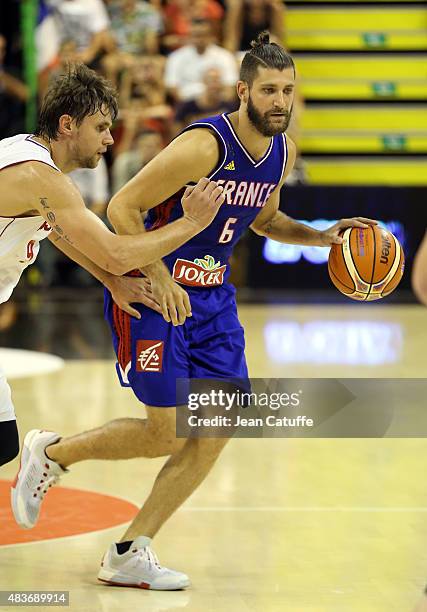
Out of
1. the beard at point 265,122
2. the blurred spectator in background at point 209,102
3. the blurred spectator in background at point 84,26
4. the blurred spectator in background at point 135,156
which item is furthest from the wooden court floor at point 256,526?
the blurred spectator in background at point 84,26

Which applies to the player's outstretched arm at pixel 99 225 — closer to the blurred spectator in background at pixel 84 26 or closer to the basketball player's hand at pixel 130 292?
the basketball player's hand at pixel 130 292

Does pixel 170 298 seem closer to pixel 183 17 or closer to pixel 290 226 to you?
pixel 290 226

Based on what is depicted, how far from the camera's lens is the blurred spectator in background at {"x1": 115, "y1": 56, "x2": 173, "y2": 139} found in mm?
14164

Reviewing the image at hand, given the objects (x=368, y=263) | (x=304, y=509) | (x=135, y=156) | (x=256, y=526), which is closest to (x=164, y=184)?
(x=368, y=263)

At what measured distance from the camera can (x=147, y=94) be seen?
47.0 ft

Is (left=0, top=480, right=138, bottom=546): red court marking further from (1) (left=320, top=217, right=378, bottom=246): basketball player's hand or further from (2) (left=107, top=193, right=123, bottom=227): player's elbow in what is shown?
(1) (left=320, top=217, right=378, bottom=246): basketball player's hand

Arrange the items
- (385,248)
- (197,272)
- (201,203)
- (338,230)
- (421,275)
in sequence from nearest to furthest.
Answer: (421,275), (201,203), (197,272), (385,248), (338,230)

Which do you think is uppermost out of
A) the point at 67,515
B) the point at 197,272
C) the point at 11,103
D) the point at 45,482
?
the point at 11,103

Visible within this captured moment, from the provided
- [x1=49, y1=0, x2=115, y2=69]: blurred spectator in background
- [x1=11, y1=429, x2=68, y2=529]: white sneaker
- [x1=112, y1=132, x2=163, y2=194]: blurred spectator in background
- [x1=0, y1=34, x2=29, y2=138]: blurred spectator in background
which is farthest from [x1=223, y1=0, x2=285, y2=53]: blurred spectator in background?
[x1=11, y1=429, x2=68, y2=529]: white sneaker

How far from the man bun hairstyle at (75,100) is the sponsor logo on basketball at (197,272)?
70 cm

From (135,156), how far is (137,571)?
940 centimetres

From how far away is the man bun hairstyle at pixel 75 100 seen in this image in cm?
434

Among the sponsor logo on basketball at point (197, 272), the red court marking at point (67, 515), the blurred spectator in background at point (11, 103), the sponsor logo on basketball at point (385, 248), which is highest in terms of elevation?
the blurred spectator in background at point (11, 103)

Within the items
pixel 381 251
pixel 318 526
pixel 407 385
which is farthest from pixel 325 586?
pixel 407 385
